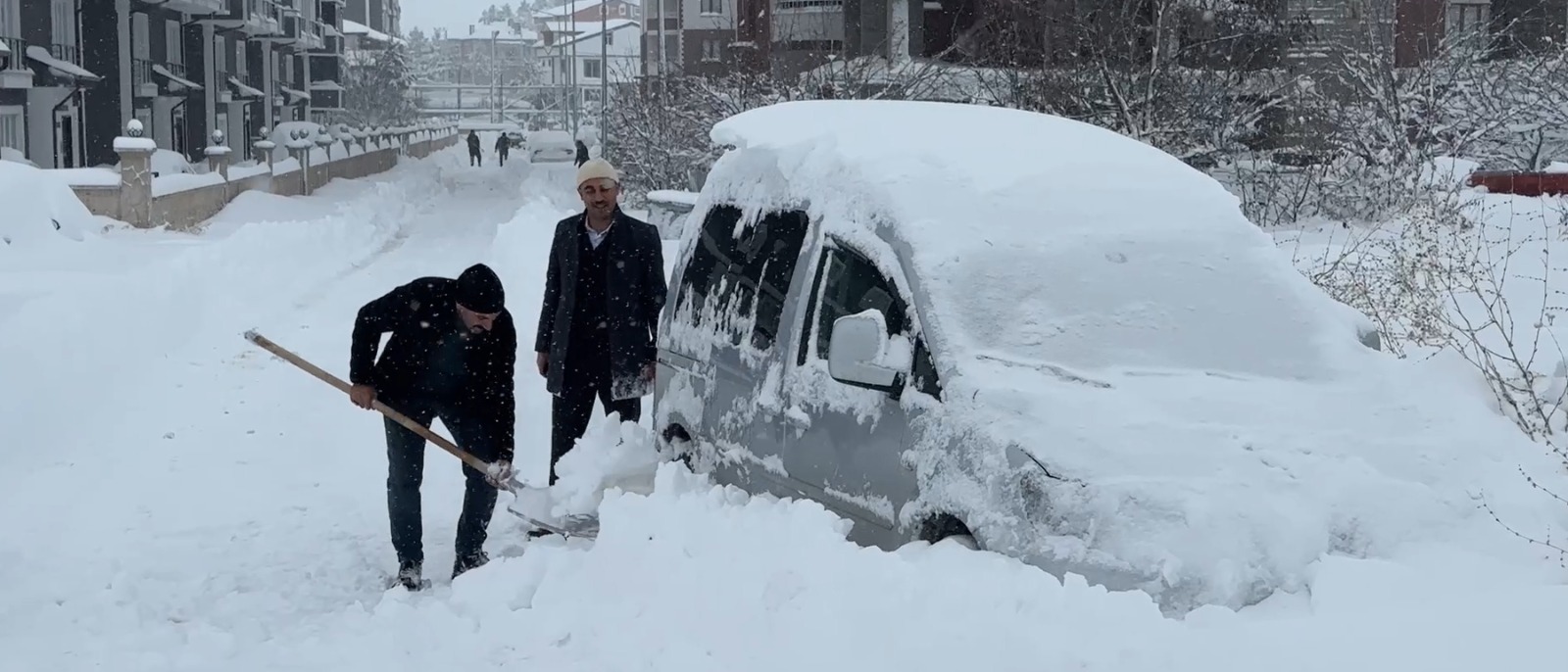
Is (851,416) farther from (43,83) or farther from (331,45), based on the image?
(331,45)

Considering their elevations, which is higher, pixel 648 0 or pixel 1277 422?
pixel 648 0

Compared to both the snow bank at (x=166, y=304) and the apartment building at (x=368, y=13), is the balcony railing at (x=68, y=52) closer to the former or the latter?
the snow bank at (x=166, y=304)

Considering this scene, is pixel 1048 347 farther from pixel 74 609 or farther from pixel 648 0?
pixel 648 0

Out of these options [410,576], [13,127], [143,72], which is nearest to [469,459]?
[410,576]

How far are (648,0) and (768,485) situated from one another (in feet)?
232

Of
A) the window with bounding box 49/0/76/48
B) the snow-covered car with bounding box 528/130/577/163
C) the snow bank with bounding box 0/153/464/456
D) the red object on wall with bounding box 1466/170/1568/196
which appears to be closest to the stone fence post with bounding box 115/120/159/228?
the snow bank with bounding box 0/153/464/456

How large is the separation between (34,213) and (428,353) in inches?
543

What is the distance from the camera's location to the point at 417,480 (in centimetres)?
680

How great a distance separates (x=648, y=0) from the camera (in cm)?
7438

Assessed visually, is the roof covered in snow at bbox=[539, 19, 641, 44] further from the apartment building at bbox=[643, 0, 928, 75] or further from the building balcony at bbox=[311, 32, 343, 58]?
the apartment building at bbox=[643, 0, 928, 75]

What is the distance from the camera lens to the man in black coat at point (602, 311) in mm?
7477

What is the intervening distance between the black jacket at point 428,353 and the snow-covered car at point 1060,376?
962 mm

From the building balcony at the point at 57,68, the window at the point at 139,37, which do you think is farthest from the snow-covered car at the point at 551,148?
the building balcony at the point at 57,68

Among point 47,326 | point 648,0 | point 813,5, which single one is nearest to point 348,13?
point 648,0
